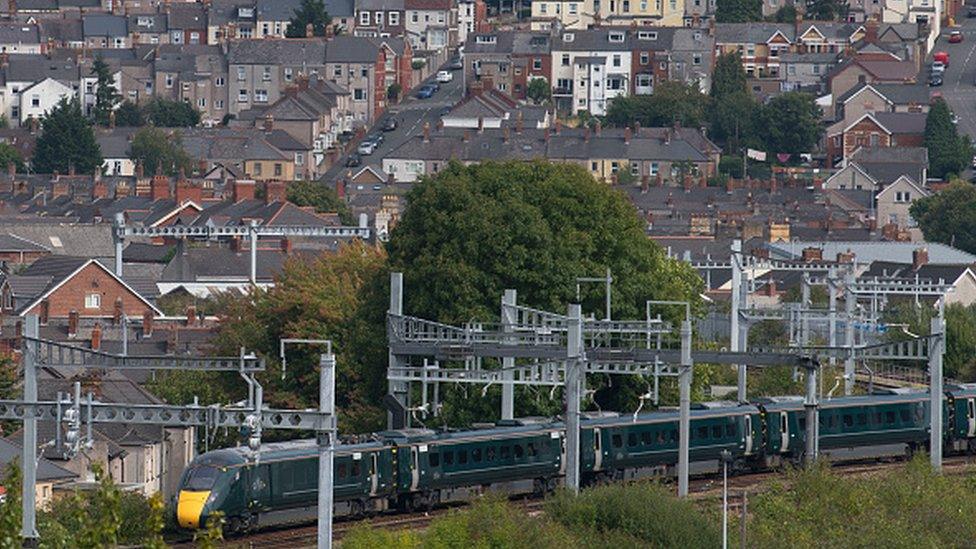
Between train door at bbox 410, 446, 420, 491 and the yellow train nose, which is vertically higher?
train door at bbox 410, 446, 420, 491

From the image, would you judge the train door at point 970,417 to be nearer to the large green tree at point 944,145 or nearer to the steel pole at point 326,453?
the steel pole at point 326,453

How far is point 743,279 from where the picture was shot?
75.1m

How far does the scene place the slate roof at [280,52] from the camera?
18725 centimetres

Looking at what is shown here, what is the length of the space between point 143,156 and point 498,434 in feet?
350

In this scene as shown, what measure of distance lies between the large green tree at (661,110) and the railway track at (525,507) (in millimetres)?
106872

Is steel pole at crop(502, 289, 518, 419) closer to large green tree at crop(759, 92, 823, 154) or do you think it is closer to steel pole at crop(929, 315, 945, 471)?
steel pole at crop(929, 315, 945, 471)

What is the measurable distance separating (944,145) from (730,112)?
1423cm

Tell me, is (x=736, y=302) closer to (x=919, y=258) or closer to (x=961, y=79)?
(x=919, y=258)

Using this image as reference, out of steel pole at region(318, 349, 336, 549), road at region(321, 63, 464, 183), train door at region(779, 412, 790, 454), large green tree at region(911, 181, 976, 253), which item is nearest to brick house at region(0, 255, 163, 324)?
train door at region(779, 412, 790, 454)

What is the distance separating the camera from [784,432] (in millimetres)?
62125

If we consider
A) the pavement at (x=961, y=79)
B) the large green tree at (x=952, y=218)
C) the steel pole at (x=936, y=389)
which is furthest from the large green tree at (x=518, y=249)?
the pavement at (x=961, y=79)

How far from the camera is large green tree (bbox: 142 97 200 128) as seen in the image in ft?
591

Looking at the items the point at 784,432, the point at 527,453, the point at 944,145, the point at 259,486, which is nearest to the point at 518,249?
the point at 784,432

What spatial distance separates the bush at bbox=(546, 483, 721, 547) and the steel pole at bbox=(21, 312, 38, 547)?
325 inches
